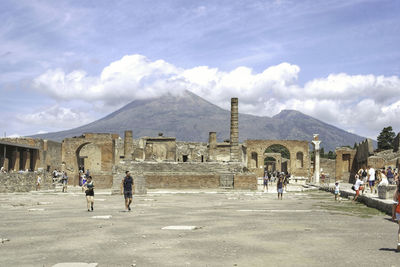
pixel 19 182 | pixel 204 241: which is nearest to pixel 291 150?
pixel 19 182

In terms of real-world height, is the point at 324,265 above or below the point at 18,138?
below

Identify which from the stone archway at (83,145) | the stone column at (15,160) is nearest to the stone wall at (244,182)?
the stone column at (15,160)

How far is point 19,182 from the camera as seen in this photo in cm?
3278

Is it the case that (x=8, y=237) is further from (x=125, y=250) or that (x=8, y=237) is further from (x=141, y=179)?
(x=141, y=179)

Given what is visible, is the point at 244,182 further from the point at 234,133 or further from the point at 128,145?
the point at 128,145

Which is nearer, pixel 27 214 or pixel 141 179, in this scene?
pixel 27 214

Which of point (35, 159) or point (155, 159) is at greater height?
point (155, 159)

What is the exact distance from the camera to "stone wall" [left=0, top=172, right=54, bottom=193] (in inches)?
1227

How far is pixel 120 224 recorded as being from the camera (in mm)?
13023

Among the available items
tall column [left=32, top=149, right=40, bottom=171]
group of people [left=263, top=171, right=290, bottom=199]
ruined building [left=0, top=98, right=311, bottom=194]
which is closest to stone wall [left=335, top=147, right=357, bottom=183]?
group of people [left=263, top=171, right=290, bottom=199]

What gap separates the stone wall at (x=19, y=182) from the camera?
3117cm

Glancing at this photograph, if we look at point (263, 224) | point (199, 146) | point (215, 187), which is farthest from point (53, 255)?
point (199, 146)

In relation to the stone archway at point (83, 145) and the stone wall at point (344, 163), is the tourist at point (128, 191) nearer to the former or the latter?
the stone wall at point (344, 163)

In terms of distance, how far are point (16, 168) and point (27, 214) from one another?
31076 mm
